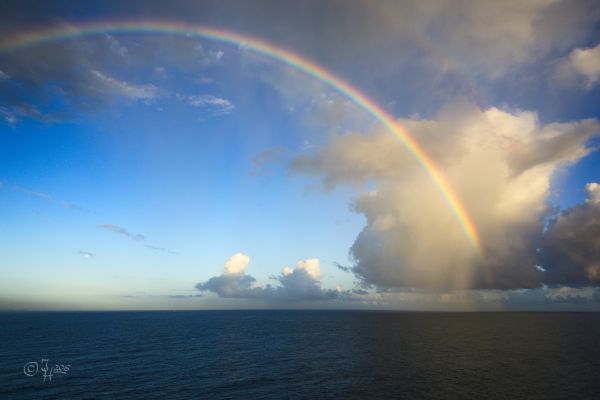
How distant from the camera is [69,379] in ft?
202

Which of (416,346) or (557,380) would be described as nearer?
(557,380)

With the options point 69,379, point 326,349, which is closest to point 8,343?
point 69,379

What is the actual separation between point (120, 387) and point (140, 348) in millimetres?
49346

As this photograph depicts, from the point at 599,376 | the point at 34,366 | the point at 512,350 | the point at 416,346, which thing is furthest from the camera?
the point at 416,346

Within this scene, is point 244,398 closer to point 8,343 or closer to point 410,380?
point 410,380

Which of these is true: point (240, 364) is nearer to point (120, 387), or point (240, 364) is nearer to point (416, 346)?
point (120, 387)

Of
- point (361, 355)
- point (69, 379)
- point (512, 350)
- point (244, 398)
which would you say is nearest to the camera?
point (244, 398)

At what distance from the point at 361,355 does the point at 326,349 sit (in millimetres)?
14786

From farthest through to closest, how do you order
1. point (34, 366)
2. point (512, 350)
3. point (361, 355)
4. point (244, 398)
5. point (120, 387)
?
point (512, 350) → point (361, 355) → point (34, 366) → point (120, 387) → point (244, 398)

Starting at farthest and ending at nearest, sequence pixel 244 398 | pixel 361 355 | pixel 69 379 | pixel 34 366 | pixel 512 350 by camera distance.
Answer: pixel 512 350, pixel 361 355, pixel 34 366, pixel 69 379, pixel 244 398

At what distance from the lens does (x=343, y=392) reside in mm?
Result: 54750

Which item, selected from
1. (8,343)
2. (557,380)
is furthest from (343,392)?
(8,343)

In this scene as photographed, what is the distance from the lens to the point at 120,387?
5691cm

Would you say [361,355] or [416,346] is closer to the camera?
[361,355]
